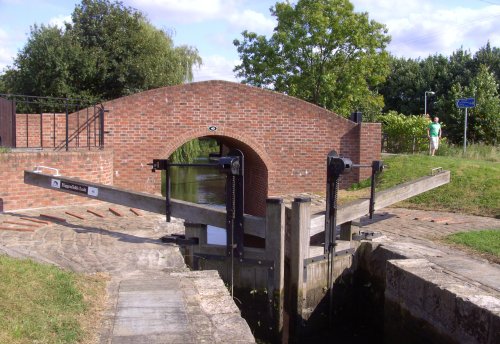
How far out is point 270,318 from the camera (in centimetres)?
698

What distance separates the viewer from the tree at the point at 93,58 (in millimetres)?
20297

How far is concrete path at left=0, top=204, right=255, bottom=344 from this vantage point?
4.22 m

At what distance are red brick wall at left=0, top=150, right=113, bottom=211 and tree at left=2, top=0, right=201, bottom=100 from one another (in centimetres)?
1059

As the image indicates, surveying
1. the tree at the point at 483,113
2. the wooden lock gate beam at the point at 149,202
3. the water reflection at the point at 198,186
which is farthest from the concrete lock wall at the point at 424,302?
the tree at the point at 483,113

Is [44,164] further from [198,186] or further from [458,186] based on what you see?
[198,186]

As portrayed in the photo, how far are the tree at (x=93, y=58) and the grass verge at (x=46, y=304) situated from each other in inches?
652

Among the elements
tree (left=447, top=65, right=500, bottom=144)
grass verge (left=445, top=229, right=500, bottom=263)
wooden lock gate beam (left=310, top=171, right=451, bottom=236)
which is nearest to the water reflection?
wooden lock gate beam (left=310, top=171, right=451, bottom=236)

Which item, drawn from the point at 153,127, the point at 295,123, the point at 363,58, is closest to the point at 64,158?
the point at 153,127

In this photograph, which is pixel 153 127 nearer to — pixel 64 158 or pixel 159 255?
pixel 64 158

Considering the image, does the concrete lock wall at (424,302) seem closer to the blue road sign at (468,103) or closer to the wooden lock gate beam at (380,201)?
the wooden lock gate beam at (380,201)

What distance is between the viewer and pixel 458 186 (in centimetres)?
1204

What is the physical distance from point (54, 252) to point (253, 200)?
957 centimetres

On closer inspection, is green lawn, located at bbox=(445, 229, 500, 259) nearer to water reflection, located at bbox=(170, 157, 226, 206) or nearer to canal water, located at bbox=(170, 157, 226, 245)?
canal water, located at bbox=(170, 157, 226, 245)

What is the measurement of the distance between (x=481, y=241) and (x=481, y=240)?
7cm
